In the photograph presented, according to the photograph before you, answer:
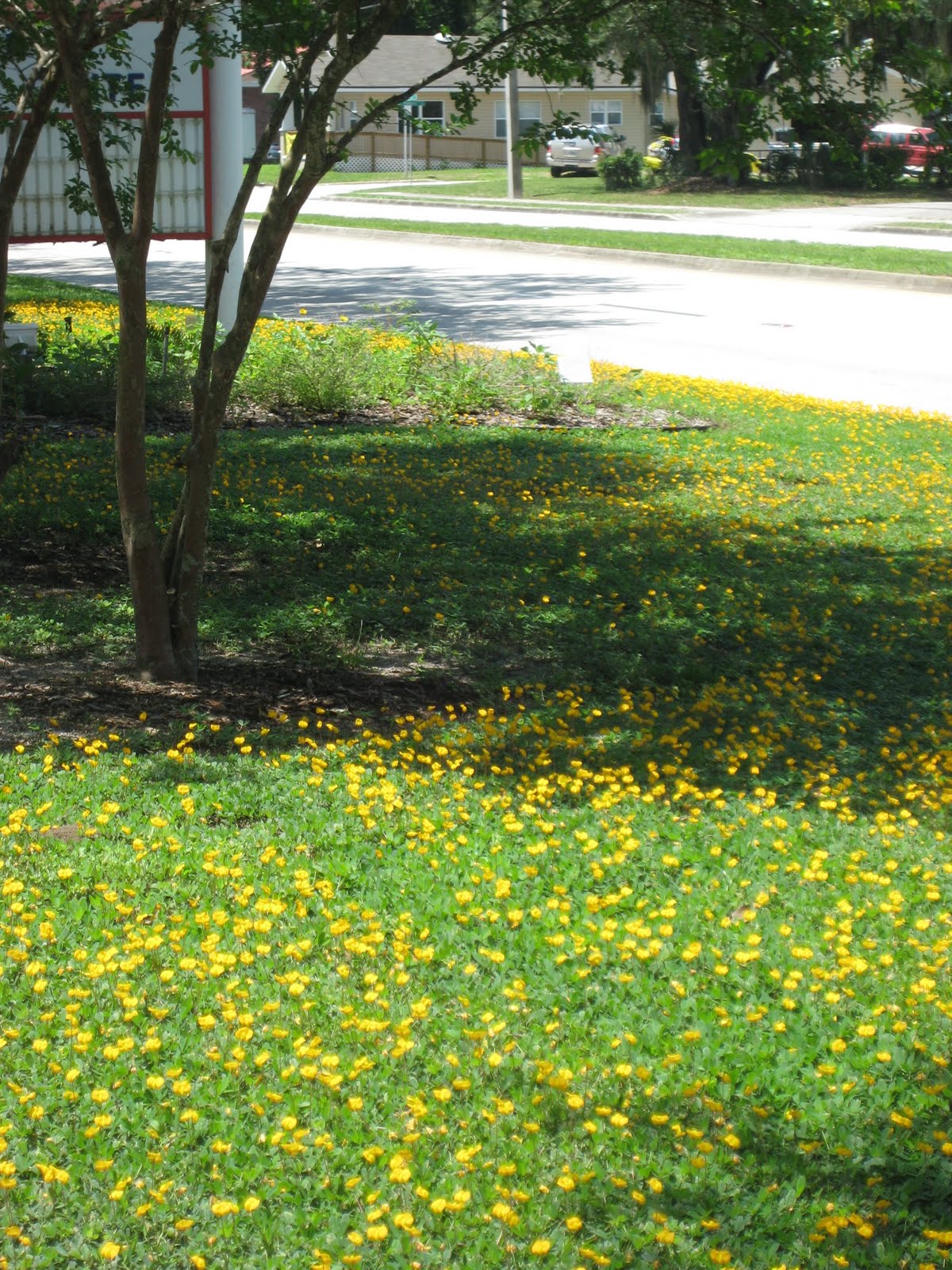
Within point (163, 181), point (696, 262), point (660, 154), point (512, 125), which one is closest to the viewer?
point (163, 181)

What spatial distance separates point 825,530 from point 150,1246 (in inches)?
264

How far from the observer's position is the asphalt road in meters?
14.3

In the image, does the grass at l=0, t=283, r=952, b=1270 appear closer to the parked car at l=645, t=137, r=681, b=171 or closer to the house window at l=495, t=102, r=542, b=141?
the parked car at l=645, t=137, r=681, b=171

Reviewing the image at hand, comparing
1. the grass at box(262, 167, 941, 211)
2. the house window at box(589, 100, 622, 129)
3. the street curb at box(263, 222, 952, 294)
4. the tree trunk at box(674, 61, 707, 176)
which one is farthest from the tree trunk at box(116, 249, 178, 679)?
the house window at box(589, 100, 622, 129)

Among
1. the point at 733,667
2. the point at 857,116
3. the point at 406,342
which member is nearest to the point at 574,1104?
the point at 733,667

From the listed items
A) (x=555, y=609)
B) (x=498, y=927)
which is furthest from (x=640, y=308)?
(x=498, y=927)

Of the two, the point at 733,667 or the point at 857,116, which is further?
the point at 733,667

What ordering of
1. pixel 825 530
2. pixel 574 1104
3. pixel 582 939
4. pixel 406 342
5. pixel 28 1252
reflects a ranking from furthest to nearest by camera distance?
pixel 406 342 < pixel 825 530 < pixel 582 939 < pixel 574 1104 < pixel 28 1252

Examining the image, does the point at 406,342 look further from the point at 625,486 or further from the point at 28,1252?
the point at 28,1252

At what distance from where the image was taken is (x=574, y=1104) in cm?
327

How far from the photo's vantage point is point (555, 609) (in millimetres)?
7180

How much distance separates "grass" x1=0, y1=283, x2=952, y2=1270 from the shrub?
40403mm

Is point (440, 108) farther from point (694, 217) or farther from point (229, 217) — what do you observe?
point (229, 217)

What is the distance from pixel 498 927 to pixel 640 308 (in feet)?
50.2
